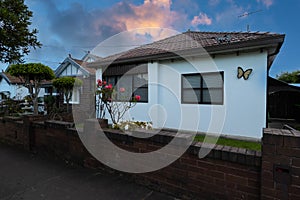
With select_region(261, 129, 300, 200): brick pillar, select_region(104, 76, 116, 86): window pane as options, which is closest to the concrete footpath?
select_region(261, 129, 300, 200): brick pillar

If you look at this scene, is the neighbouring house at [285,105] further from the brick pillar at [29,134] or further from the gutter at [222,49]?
the brick pillar at [29,134]

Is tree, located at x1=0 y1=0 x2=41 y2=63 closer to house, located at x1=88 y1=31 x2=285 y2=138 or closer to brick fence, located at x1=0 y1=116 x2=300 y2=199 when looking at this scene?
brick fence, located at x1=0 y1=116 x2=300 y2=199

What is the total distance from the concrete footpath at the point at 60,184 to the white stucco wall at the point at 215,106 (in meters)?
4.88

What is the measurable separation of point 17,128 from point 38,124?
1149 millimetres

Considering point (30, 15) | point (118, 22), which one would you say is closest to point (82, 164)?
point (30, 15)

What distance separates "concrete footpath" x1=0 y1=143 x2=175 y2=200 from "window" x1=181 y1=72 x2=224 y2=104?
16.6ft

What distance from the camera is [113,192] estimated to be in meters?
2.68

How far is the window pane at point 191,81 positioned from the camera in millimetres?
7262

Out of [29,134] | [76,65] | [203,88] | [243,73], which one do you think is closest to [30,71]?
[29,134]

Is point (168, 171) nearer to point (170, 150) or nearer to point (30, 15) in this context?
point (170, 150)

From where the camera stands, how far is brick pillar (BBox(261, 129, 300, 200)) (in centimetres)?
180

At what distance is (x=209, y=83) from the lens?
7.01m

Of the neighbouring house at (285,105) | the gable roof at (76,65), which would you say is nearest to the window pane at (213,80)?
the neighbouring house at (285,105)

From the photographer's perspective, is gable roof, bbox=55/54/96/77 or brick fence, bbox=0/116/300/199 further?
gable roof, bbox=55/54/96/77
